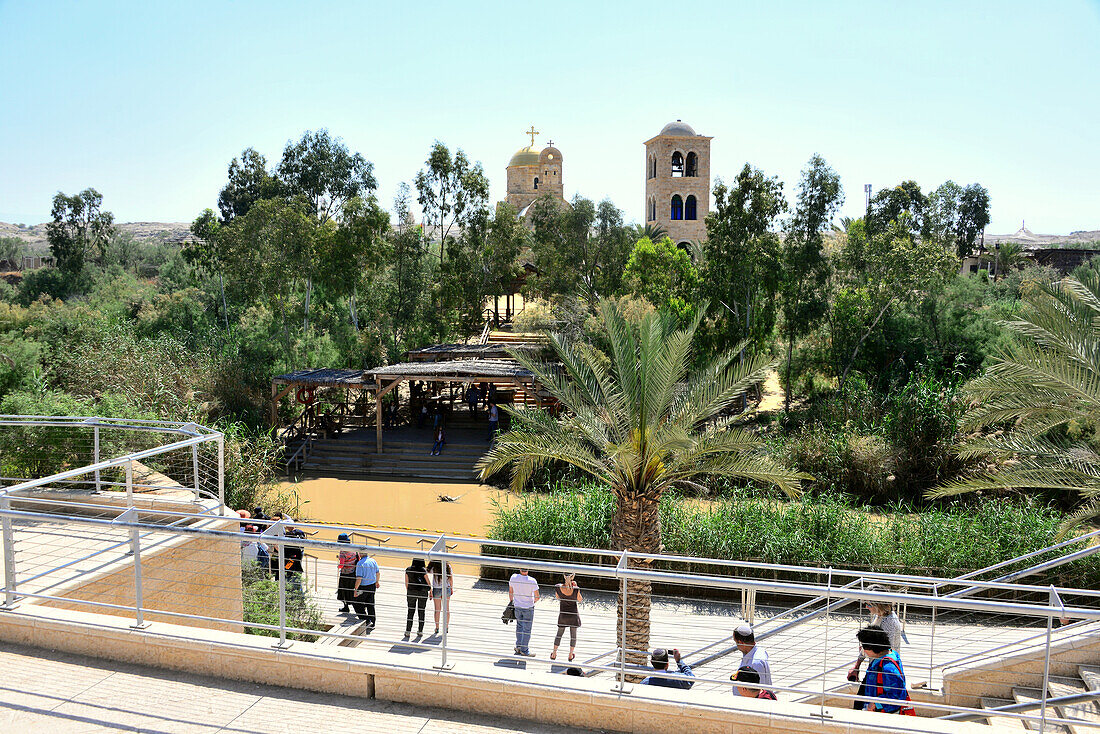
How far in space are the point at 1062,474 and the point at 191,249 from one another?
41.9m

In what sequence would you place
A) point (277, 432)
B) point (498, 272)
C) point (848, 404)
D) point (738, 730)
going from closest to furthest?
point (738, 730) < point (848, 404) < point (277, 432) < point (498, 272)

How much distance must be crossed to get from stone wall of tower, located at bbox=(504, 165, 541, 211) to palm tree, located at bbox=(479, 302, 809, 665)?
51.5 m

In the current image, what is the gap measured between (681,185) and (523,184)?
1861cm

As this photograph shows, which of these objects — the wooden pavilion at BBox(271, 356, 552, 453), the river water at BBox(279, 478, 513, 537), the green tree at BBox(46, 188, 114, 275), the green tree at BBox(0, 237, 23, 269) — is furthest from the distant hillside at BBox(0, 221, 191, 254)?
the river water at BBox(279, 478, 513, 537)

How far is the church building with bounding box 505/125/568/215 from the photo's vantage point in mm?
59781

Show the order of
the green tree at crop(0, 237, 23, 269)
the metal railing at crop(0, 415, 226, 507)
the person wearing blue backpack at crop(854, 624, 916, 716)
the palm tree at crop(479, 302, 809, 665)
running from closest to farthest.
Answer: the person wearing blue backpack at crop(854, 624, 916, 716) < the palm tree at crop(479, 302, 809, 665) < the metal railing at crop(0, 415, 226, 507) < the green tree at crop(0, 237, 23, 269)

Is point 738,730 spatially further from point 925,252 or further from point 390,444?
point 925,252

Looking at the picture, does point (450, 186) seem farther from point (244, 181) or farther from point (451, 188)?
point (244, 181)

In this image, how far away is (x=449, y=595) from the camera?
5660 mm

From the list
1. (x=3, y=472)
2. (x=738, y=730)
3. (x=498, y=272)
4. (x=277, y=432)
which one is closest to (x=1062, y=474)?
(x=738, y=730)

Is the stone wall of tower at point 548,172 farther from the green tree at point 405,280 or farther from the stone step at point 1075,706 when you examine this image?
the stone step at point 1075,706

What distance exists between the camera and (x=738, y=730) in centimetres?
459

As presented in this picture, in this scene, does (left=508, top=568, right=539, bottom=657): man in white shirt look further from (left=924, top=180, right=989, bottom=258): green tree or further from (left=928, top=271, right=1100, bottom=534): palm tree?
(left=924, top=180, right=989, bottom=258): green tree

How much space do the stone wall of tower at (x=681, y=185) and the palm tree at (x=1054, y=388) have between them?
3692 cm
